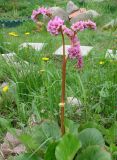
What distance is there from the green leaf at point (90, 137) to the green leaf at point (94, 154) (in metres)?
0.09

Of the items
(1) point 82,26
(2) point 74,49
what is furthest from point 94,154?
(1) point 82,26

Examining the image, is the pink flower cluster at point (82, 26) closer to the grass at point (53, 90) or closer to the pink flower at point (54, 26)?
the pink flower at point (54, 26)

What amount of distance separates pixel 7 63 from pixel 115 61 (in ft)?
3.03

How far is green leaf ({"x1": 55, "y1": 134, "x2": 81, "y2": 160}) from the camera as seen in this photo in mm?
2105

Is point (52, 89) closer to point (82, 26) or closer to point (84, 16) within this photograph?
point (82, 26)

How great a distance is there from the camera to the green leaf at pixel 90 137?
7.57 feet

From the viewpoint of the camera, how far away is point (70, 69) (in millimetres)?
3814

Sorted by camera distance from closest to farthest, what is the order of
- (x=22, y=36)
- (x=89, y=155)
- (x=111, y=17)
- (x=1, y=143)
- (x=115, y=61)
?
(x=89, y=155) → (x=1, y=143) → (x=115, y=61) → (x=22, y=36) → (x=111, y=17)

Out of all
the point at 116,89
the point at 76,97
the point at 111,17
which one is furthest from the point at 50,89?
the point at 111,17

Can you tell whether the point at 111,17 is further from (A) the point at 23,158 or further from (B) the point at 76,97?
(A) the point at 23,158

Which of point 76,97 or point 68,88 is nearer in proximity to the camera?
point 76,97

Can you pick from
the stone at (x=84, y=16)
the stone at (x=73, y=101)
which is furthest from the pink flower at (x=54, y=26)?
the stone at (x=84, y=16)

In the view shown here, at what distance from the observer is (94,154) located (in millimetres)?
2186

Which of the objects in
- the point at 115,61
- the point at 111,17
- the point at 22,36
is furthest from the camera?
the point at 111,17
